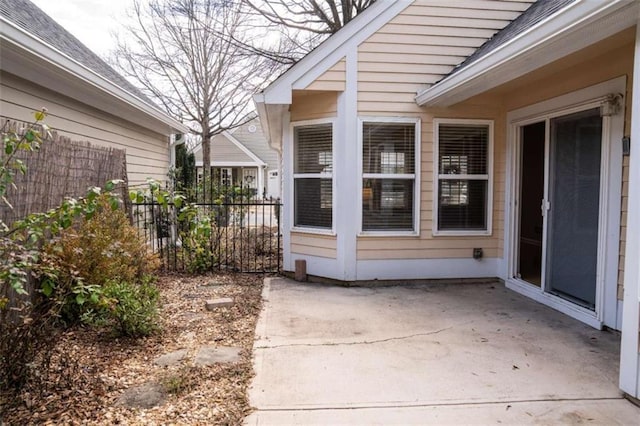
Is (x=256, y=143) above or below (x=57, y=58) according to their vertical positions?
above

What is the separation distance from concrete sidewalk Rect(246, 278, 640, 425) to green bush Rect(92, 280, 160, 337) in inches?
38.5

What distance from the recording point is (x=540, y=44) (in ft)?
11.0

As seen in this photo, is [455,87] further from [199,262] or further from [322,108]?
[199,262]

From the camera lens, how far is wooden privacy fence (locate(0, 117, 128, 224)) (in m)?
3.52

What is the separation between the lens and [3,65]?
3.85 m

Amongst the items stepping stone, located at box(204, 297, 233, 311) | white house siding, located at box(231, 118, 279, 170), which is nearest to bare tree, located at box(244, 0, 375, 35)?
stepping stone, located at box(204, 297, 233, 311)

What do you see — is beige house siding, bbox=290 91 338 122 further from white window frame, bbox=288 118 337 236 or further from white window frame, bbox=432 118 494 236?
white window frame, bbox=432 118 494 236

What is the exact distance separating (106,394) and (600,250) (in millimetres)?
4153

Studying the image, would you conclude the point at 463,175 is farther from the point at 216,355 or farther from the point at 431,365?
the point at 216,355

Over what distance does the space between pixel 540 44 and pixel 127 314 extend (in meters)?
3.97

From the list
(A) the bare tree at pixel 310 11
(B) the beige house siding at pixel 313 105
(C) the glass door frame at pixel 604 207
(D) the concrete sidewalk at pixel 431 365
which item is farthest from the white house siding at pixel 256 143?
(C) the glass door frame at pixel 604 207

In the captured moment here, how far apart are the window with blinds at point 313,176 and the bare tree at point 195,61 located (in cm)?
770

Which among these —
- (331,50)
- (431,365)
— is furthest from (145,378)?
(331,50)

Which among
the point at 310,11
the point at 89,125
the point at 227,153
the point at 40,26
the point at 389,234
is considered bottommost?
the point at 389,234
